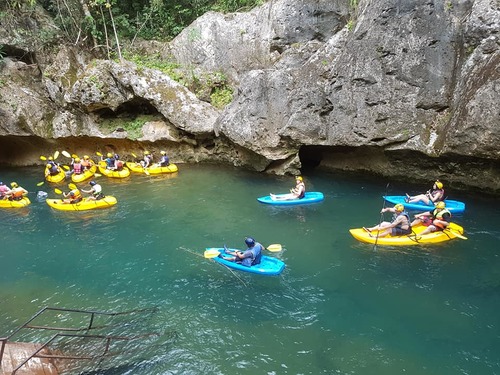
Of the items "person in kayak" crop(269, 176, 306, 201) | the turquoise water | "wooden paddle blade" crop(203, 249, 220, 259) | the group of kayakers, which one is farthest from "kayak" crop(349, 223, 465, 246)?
"wooden paddle blade" crop(203, 249, 220, 259)

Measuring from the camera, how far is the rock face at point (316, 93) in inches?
482

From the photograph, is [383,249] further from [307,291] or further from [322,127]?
[322,127]

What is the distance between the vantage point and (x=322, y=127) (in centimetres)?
1546

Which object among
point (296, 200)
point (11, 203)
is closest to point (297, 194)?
point (296, 200)

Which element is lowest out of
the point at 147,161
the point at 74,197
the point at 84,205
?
the point at 84,205

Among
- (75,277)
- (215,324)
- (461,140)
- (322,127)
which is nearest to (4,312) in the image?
(75,277)

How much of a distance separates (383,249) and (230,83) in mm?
13675

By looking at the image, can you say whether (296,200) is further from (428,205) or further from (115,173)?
(115,173)

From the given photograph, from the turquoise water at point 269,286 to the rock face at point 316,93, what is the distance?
2672mm

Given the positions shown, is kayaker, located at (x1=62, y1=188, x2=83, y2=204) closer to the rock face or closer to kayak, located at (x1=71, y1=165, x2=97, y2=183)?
kayak, located at (x1=71, y1=165, x2=97, y2=183)

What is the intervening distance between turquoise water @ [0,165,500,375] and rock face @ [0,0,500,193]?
2.67 m

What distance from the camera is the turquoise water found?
21.7 feet

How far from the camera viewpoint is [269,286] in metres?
8.71

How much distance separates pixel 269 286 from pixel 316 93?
9366mm
